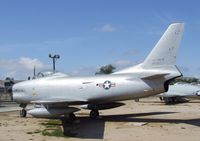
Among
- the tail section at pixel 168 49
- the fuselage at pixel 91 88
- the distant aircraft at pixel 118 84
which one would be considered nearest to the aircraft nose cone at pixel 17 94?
the fuselage at pixel 91 88

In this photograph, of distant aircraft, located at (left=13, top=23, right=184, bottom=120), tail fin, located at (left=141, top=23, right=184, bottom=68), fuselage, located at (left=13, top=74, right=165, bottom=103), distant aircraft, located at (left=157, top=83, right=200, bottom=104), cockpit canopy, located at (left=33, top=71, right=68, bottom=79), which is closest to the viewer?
distant aircraft, located at (left=13, top=23, right=184, bottom=120)

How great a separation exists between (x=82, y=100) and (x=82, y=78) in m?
1.27

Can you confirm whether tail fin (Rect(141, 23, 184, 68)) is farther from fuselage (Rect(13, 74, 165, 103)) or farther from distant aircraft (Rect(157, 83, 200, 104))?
distant aircraft (Rect(157, 83, 200, 104))

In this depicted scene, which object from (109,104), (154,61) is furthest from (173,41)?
(109,104)

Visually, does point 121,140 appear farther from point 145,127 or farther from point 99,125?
point 99,125

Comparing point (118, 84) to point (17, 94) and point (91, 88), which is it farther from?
point (17, 94)

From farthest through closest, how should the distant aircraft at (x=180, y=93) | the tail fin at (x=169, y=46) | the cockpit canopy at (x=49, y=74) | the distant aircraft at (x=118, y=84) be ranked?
the distant aircraft at (x=180, y=93) → the cockpit canopy at (x=49, y=74) → the tail fin at (x=169, y=46) → the distant aircraft at (x=118, y=84)

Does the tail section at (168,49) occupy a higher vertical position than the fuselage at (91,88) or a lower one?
higher

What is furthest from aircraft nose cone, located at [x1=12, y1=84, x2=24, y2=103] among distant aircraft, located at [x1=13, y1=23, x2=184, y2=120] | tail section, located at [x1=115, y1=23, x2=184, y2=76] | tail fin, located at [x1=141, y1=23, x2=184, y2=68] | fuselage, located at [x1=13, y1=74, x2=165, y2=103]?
tail fin, located at [x1=141, y1=23, x2=184, y2=68]

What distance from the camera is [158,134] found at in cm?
1391

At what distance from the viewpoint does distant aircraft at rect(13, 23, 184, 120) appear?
17.0 metres

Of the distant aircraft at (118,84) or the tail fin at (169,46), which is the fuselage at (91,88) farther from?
the tail fin at (169,46)

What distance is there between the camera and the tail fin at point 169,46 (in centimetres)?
1714

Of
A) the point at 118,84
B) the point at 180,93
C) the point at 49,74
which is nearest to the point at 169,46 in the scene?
the point at 118,84
